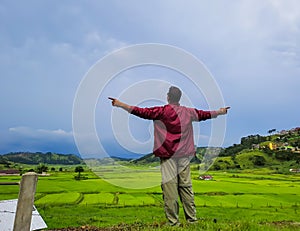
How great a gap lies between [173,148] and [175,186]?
18.4 inches

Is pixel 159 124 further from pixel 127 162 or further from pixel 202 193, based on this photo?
pixel 202 193

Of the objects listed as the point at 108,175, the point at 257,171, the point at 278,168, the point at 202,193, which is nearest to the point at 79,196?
the point at 202,193

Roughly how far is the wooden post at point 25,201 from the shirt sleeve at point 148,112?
1686 mm

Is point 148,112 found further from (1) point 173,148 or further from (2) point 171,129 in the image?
(1) point 173,148

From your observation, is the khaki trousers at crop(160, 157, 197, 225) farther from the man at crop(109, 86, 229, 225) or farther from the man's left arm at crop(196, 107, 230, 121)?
the man's left arm at crop(196, 107, 230, 121)

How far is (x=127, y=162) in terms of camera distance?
14.0ft

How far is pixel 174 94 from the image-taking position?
4465 millimetres

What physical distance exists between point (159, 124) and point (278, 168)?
51.8m

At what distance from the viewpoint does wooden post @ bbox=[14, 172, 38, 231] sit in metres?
2.69

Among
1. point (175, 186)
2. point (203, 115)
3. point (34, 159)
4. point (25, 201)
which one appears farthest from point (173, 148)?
point (34, 159)

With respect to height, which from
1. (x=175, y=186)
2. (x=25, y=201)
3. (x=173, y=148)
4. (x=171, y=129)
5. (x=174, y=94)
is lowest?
Result: (x=25, y=201)

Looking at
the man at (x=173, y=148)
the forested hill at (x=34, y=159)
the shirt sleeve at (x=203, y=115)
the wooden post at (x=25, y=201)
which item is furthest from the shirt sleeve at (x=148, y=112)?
the forested hill at (x=34, y=159)

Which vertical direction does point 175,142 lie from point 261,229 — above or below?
above

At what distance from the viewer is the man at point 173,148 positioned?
4242mm
